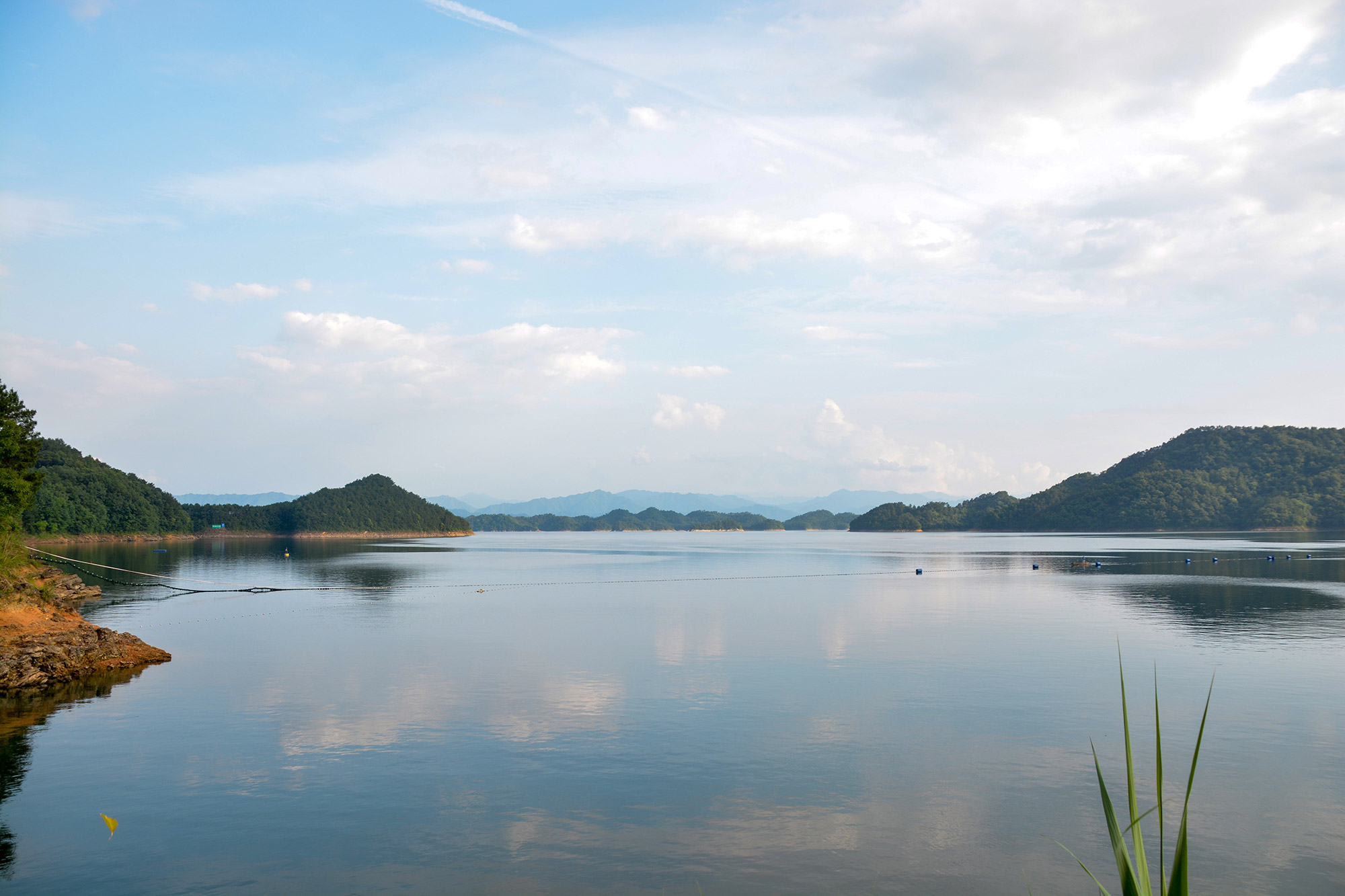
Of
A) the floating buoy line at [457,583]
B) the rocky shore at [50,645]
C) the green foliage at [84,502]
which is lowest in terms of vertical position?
the floating buoy line at [457,583]

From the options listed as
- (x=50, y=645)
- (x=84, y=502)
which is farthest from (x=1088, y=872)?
(x=84, y=502)

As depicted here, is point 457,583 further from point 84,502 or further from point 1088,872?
point 84,502

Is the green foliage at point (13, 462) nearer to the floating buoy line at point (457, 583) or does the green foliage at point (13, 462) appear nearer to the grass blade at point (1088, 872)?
the floating buoy line at point (457, 583)

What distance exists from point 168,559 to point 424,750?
119153 mm

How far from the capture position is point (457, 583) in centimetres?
8356

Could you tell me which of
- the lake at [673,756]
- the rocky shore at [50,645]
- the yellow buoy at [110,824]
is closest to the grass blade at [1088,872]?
the lake at [673,756]

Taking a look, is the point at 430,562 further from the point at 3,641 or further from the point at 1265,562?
the point at 1265,562

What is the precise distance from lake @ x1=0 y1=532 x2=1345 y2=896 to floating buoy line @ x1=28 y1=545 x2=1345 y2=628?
20664 millimetres

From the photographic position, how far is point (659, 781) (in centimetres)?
2041

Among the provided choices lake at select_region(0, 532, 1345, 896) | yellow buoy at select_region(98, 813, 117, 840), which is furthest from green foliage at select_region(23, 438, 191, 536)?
yellow buoy at select_region(98, 813, 117, 840)

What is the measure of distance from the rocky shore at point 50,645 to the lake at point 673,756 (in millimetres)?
1701

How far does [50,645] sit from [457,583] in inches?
1976

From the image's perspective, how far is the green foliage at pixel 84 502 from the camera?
516 feet

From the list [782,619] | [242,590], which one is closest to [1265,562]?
[782,619]
